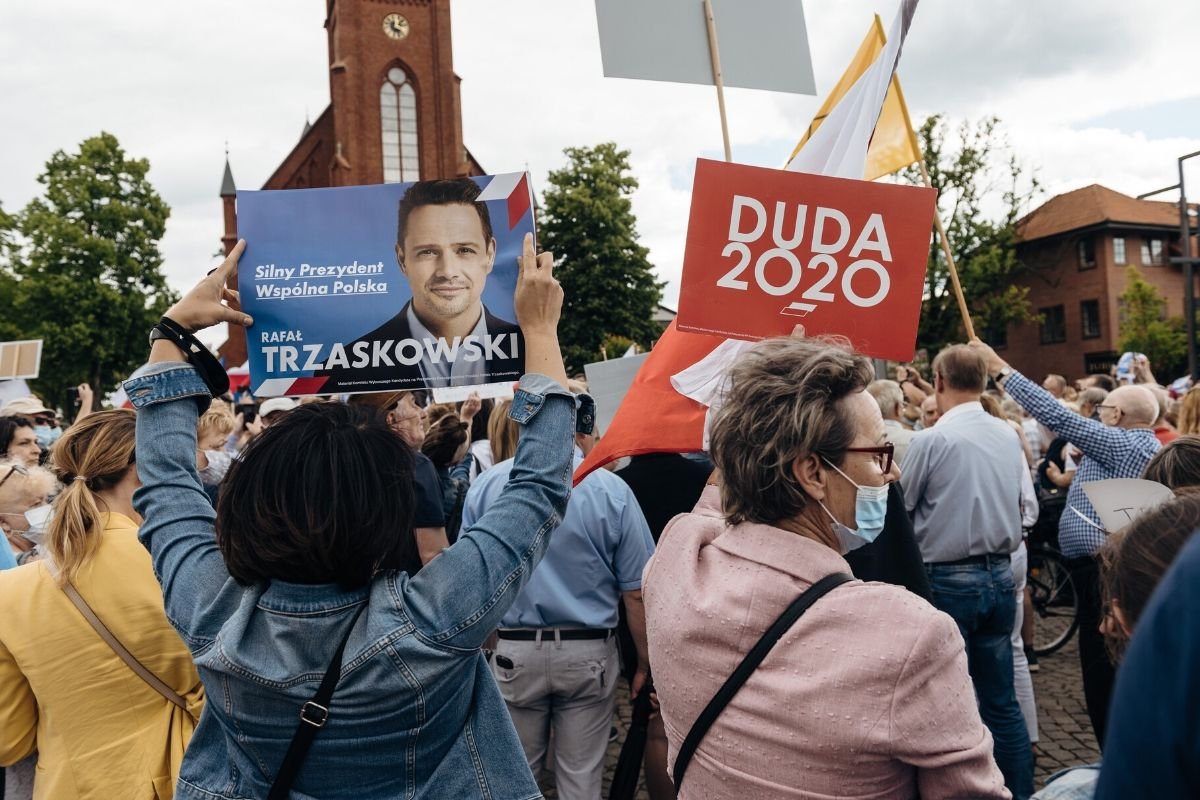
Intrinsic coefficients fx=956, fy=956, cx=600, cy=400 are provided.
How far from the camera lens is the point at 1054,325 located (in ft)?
152

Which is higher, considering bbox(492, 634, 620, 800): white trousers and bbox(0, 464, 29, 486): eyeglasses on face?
bbox(0, 464, 29, 486): eyeglasses on face

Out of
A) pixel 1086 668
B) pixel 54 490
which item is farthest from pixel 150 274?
pixel 1086 668

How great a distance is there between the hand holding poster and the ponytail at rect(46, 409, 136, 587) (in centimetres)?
43

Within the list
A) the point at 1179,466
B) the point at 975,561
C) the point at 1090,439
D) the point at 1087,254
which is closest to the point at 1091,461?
the point at 1090,439

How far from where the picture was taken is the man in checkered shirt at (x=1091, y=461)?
4059 millimetres

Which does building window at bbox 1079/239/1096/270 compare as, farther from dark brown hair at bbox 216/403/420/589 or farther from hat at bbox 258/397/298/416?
dark brown hair at bbox 216/403/420/589

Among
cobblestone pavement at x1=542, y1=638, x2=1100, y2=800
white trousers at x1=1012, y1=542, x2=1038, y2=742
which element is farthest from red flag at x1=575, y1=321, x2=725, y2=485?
white trousers at x1=1012, y1=542, x2=1038, y2=742

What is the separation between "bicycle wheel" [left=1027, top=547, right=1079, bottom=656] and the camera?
7.58 metres

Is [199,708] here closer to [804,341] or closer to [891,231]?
[804,341]

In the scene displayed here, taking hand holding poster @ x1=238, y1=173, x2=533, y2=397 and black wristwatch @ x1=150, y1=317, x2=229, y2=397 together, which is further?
hand holding poster @ x1=238, y1=173, x2=533, y2=397

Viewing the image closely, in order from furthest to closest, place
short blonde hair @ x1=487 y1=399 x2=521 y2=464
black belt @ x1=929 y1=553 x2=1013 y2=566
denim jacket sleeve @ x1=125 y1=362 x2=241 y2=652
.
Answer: black belt @ x1=929 y1=553 x2=1013 y2=566
short blonde hair @ x1=487 y1=399 x2=521 y2=464
denim jacket sleeve @ x1=125 y1=362 x2=241 y2=652

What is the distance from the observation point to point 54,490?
4156 mm

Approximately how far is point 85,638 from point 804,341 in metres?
1.94

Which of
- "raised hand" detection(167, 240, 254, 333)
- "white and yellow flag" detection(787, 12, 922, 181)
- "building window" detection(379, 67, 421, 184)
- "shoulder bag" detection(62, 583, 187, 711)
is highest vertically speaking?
"building window" detection(379, 67, 421, 184)
